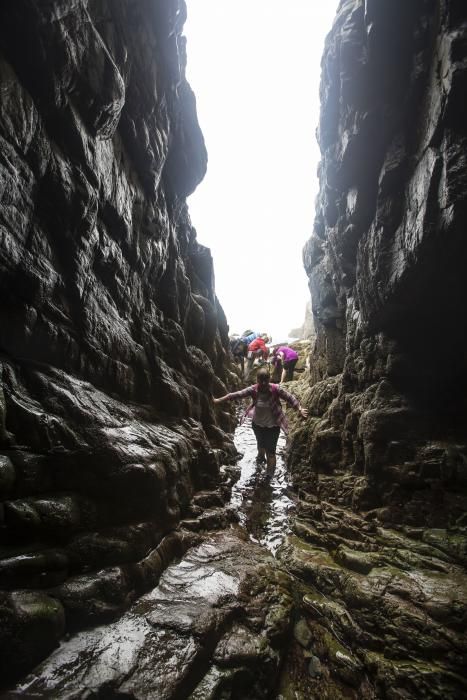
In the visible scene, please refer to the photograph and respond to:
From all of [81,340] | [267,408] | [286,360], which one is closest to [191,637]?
[81,340]

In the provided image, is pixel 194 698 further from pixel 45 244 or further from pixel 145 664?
pixel 45 244

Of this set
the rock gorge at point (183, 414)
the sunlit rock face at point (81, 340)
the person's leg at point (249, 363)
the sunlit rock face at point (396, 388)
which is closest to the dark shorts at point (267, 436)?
the sunlit rock face at point (396, 388)

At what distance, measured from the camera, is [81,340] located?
627 cm

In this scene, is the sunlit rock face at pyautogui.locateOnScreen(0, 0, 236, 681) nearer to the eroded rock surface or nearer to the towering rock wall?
the eroded rock surface

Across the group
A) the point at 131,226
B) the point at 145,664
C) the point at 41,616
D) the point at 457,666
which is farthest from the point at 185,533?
the point at 131,226

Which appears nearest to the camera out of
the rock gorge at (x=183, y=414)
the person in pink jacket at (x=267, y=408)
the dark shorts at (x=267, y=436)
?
the rock gorge at (x=183, y=414)

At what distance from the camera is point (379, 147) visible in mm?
8391

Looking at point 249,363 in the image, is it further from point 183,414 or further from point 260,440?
point 183,414

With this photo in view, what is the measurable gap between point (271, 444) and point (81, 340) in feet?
23.9

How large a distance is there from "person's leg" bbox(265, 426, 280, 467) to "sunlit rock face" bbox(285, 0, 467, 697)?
858mm

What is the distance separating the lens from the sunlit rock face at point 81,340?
13.6 ft

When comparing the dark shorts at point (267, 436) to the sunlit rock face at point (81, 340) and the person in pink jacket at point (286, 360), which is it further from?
the person in pink jacket at point (286, 360)

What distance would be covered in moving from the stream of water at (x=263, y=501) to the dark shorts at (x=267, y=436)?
2.44 ft

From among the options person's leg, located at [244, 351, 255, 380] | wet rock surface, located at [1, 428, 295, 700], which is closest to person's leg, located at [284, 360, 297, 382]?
person's leg, located at [244, 351, 255, 380]
